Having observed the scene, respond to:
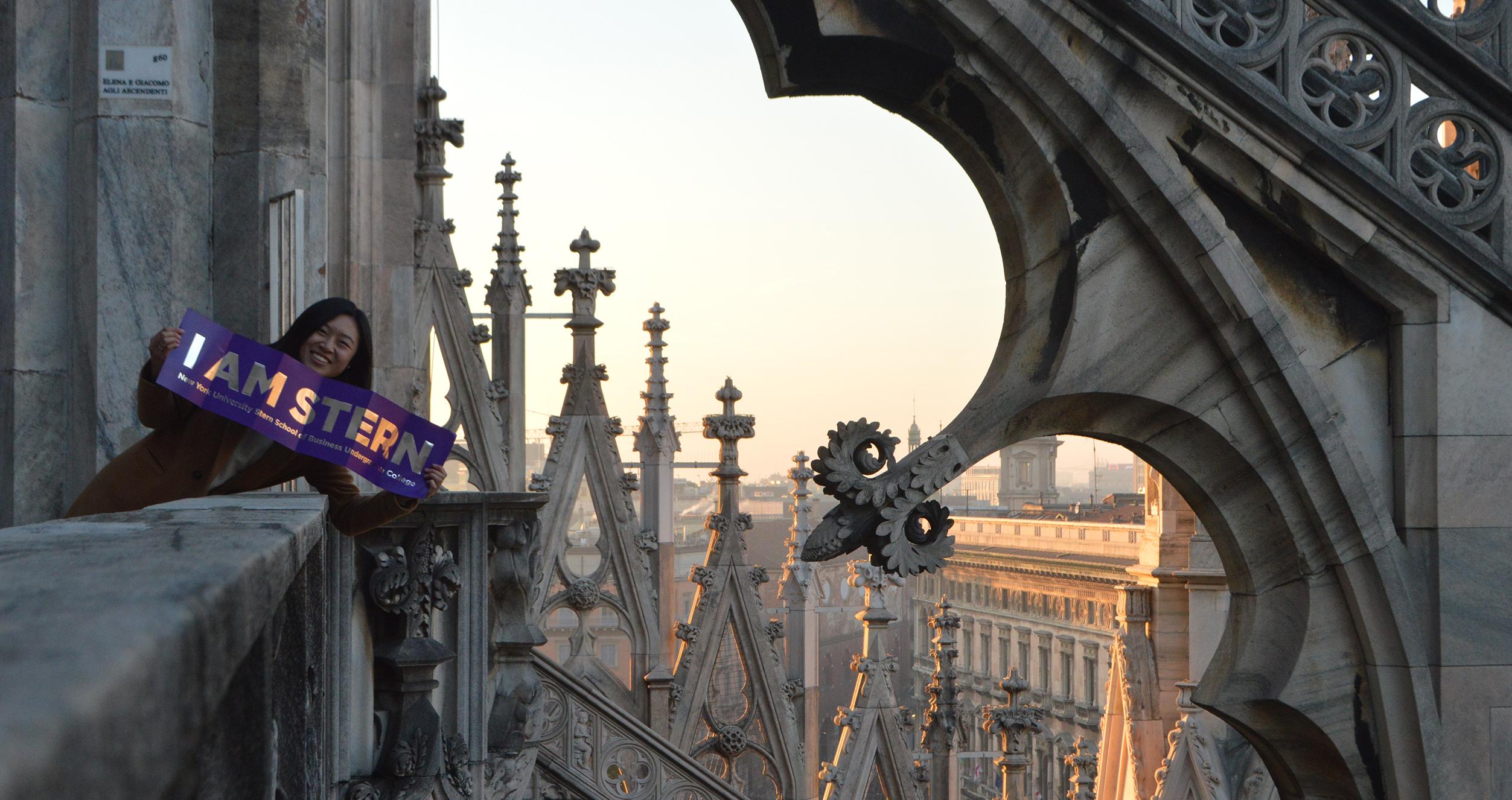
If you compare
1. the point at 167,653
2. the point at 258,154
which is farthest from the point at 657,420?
the point at 167,653

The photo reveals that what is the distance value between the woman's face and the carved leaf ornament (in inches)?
59.1

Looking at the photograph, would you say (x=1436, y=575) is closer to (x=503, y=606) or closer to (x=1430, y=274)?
(x=1430, y=274)

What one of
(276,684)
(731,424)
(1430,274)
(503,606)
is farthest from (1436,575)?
(731,424)

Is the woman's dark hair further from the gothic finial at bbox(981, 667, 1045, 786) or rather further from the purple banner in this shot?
the gothic finial at bbox(981, 667, 1045, 786)

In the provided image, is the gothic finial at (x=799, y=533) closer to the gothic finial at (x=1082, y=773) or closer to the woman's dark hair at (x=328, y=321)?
the gothic finial at (x=1082, y=773)

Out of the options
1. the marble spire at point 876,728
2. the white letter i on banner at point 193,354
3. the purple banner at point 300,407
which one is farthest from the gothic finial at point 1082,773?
the white letter i on banner at point 193,354

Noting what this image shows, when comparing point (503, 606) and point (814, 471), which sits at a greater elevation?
point (814, 471)

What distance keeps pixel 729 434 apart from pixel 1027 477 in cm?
4502

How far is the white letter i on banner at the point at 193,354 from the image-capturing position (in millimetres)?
2314

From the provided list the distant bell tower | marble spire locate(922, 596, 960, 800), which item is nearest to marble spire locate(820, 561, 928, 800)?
marble spire locate(922, 596, 960, 800)

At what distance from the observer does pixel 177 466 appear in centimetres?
255

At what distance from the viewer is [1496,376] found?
4.08m

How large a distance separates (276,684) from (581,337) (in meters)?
10.2

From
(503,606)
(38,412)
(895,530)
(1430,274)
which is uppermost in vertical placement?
(1430,274)
